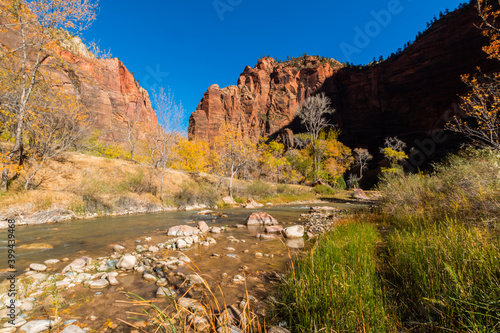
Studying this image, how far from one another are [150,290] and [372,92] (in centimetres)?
8558

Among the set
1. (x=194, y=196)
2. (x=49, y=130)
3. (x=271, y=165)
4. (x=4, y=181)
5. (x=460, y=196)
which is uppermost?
(x=49, y=130)

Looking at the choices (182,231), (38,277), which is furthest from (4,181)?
(38,277)

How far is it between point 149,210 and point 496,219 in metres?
16.1

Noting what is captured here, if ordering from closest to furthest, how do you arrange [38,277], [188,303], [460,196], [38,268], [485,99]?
[188,303] → [38,277] → [38,268] → [460,196] → [485,99]

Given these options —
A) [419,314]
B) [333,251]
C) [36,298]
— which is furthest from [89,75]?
[419,314]

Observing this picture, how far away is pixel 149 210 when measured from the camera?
1461cm

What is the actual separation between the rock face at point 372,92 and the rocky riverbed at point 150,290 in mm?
38632

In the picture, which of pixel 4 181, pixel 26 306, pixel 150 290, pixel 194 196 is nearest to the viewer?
pixel 26 306

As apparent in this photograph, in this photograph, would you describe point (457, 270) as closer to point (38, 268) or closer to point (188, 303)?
point (188, 303)

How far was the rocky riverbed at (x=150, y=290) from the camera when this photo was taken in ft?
7.88

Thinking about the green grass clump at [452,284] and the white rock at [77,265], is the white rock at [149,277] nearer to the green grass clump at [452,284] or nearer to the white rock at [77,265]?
the white rock at [77,265]

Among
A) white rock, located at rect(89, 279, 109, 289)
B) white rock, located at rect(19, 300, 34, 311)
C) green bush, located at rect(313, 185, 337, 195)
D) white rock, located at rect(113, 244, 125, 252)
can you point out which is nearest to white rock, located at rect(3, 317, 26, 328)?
white rock, located at rect(19, 300, 34, 311)

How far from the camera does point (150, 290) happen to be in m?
3.40

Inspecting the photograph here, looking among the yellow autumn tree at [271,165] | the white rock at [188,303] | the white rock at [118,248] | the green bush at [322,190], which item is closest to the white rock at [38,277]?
the white rock at [118,248]
